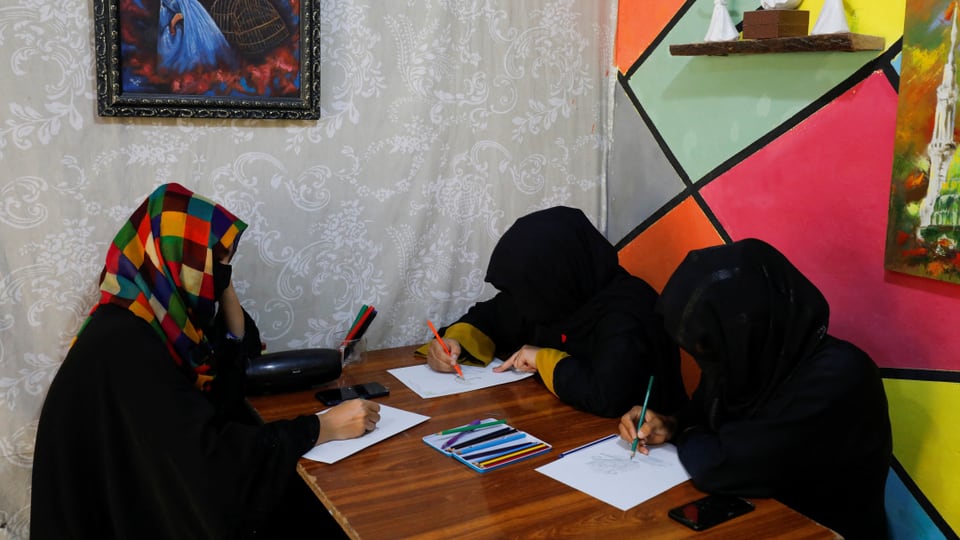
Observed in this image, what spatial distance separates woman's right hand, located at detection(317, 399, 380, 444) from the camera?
1.58 metres

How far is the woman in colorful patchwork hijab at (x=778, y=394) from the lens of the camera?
4.59ft

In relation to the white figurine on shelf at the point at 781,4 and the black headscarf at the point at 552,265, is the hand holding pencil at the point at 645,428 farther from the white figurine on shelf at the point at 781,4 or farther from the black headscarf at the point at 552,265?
the white figurine on shelf at the point at 781,4

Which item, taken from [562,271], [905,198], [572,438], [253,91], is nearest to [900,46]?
[905,198]

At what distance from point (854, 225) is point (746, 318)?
0.54m

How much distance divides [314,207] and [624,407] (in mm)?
1009

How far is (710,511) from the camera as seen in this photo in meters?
1.32

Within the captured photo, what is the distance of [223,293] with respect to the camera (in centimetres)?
188

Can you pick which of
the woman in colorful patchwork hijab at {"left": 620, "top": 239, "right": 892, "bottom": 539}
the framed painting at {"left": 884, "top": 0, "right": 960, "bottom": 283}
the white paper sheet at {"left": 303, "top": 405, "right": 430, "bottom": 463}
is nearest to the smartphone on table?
the white paper sheet at {"left": 303, "top": 405, "right": 430, "bottom": 463}

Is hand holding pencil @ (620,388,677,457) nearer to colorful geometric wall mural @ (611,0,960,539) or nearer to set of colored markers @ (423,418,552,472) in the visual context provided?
set of colored markers @ (423,418,552,472)

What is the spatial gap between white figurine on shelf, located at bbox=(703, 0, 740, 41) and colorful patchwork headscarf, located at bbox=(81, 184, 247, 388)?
130 centimetres

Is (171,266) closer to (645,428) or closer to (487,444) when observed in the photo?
(487,444)

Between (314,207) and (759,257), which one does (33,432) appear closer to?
(314,207)

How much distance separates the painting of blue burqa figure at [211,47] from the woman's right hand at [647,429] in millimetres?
1204

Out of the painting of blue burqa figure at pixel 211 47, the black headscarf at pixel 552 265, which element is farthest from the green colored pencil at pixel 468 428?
the painting of blue burqa figure at pixel 211 47
